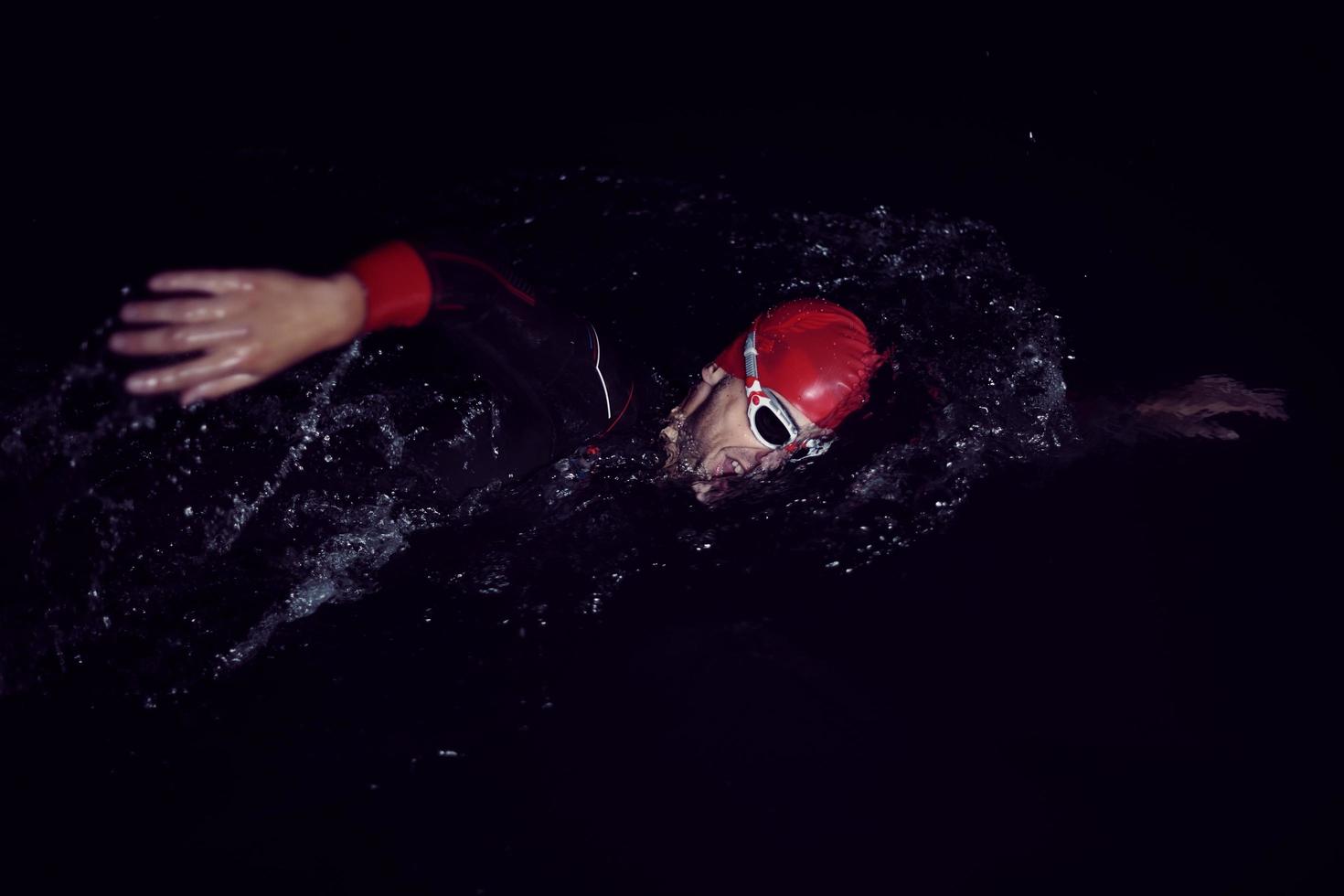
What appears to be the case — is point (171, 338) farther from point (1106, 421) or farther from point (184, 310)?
point (1106, 421)

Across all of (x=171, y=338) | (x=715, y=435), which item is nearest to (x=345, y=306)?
(x=171, y=338)

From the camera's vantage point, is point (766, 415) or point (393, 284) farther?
point (766, 415)

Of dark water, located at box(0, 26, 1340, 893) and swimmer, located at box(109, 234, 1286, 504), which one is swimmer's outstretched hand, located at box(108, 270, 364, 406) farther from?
dark water, located at box(0, 26, 1340, 893)

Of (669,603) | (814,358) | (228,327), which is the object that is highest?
(228,327)

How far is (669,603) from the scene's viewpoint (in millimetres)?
3021

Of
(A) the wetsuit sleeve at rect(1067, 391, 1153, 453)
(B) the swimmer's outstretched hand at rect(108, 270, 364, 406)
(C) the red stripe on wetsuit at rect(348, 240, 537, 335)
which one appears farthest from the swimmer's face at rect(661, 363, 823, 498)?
(B) the swimmer's outstretched hand at rect(108, 270, 364, 406)

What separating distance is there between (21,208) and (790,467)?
380 centimetres

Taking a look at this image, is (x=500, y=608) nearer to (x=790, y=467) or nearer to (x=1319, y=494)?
(x=790, y=467)

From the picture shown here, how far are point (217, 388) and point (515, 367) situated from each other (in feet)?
3.18

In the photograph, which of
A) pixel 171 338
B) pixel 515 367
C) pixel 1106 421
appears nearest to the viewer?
pixel 171 338

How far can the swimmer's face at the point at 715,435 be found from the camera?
3068 mm

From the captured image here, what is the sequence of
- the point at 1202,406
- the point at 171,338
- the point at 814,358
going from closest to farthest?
the point at 171,338 → the point at 814,358 → the point at 1202,406

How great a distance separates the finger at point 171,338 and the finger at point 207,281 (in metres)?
0.08

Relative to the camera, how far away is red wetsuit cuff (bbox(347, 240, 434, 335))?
1832mm
